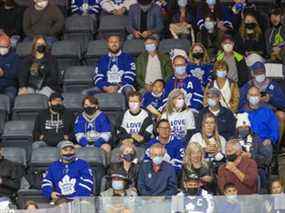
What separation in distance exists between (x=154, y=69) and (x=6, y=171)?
2.73 meters

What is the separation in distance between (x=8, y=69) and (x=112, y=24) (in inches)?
73.6

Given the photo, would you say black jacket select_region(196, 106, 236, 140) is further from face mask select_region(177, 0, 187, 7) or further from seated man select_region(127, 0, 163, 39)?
face mask select_region(177, 0, 187, 7)

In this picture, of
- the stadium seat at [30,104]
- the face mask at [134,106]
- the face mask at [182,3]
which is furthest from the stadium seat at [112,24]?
the face mask at [134,106]

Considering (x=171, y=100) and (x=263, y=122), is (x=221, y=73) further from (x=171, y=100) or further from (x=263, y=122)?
(x=263, y=122)

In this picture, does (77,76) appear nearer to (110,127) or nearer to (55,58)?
(55,58)

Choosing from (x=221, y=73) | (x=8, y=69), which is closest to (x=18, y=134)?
(x=8, y=69)

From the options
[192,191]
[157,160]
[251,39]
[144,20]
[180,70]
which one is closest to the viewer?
[192,191]

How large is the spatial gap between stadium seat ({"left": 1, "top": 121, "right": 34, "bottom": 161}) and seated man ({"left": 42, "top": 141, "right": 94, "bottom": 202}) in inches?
50.8

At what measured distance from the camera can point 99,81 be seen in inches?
664

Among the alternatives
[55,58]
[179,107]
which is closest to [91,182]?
[179,107]

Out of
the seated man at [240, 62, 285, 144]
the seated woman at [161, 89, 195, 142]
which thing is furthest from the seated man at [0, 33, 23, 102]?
the seated man at [240, 62, 285, 144]

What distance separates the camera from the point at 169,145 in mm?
15250

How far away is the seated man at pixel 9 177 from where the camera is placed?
15.3m

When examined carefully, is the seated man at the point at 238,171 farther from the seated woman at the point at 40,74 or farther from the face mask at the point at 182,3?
the face mask at the point at 182,3
